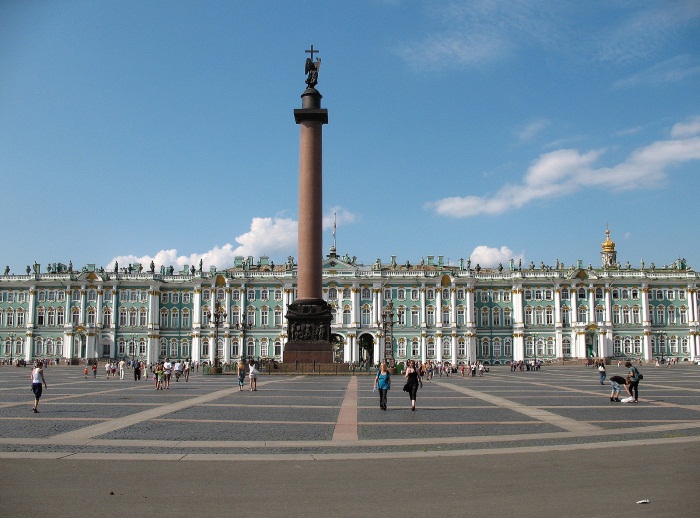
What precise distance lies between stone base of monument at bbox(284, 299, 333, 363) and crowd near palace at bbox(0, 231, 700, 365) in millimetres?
42597

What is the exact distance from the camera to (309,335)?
5275 centimetres

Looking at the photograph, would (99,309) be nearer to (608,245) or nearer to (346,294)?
(346,294)

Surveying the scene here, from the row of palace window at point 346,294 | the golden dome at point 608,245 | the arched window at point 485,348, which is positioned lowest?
the arched window at point 485,348

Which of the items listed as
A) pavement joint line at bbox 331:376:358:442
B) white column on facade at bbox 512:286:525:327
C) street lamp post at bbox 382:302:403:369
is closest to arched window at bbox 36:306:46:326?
street lamp post at bbox 382:302:403:369

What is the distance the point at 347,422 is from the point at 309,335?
114 ft

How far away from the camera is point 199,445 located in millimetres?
13945

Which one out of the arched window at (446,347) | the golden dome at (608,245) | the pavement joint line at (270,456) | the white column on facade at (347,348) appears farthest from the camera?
the golden dome at (608,245)

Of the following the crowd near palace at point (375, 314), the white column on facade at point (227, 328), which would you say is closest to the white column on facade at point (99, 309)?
the crowd near palace at point (375, 314)

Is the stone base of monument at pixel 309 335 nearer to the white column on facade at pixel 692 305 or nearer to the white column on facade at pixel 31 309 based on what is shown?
the white column on facade at pixel 31 309

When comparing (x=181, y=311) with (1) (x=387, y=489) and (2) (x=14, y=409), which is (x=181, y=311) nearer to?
(2) (x=14, y=409)

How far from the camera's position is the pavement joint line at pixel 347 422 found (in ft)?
49.8

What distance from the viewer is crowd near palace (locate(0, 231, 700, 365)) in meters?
96.1

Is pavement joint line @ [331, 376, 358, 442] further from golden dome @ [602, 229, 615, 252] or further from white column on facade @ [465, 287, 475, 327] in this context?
golden dome @ [602, 229, 615, 252]

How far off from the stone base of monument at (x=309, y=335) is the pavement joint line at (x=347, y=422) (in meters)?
25.3
